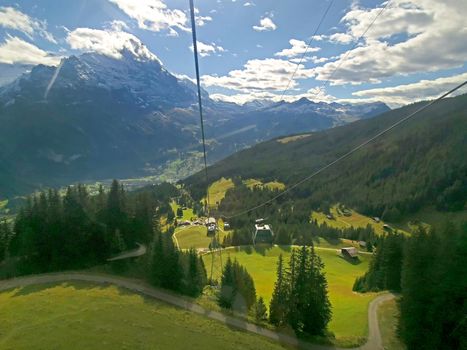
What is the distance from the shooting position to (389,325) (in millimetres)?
56938

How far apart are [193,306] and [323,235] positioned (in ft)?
379

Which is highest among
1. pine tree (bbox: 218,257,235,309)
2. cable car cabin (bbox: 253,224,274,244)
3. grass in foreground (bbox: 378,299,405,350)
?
cable car cabin (bbox: 253,224,274,244)

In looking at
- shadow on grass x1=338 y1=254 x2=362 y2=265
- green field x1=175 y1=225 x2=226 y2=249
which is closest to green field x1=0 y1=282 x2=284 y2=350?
green field x1=175 y1=225 x2=226 y2=249

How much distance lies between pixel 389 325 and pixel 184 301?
111ft

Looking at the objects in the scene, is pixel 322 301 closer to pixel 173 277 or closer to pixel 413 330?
pixel 413 330

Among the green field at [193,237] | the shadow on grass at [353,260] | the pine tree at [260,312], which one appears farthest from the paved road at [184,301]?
the green field at [193,237]

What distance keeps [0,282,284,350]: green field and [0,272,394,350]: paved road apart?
8.31 feet

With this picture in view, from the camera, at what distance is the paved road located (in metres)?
49.5

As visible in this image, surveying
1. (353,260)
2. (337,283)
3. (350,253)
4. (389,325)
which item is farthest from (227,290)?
(350,253)

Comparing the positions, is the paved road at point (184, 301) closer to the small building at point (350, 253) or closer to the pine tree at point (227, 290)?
the pine tree at point (227, 290)

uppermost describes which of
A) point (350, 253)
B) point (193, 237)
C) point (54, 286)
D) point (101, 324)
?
point (193, 237)

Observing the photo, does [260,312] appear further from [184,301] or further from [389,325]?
[389,325]

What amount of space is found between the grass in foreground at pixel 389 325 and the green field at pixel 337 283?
2.61m

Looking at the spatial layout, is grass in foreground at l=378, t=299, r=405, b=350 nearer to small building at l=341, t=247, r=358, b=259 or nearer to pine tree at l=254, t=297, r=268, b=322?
pine tree at l=254, t=297, r=268, b=322
